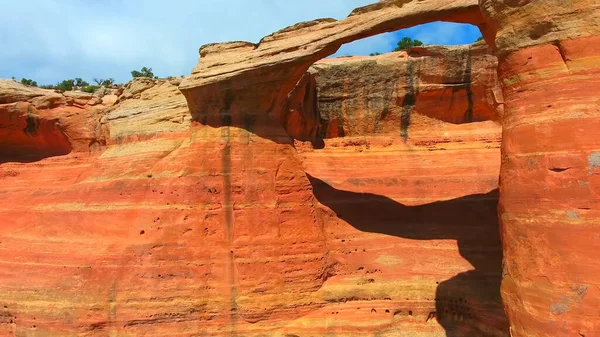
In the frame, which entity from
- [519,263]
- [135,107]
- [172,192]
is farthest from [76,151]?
[519,263]

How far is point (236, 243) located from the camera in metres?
8.71

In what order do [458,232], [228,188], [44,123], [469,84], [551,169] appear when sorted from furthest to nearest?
[44,123]
[469,84]
[458,232]
[228,188]
[551,169]

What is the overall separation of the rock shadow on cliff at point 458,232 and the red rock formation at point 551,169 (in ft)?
9.21

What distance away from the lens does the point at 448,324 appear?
27.1 ft

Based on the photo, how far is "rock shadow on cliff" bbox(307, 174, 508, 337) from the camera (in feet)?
26.5

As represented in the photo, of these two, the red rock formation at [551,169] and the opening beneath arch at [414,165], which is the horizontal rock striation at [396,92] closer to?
the opening beneath arch at [414,165]

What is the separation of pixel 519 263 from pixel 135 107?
9.35m

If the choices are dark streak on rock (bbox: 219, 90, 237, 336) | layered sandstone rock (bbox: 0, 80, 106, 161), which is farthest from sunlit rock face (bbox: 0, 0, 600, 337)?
layered sandstone rock (bbox: 0, 80, 106, 161)

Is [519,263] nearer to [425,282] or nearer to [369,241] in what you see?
[425,282]

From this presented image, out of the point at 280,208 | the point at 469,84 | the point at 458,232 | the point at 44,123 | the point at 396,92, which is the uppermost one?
the point at 469,84

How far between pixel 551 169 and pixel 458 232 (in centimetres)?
485

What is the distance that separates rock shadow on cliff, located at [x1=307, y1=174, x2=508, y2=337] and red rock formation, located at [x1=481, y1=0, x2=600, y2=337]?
2807 millimetres

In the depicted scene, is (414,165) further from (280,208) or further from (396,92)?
(280,208)

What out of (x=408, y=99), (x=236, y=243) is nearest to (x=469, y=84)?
(x=408, y=99)
